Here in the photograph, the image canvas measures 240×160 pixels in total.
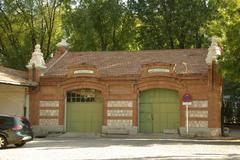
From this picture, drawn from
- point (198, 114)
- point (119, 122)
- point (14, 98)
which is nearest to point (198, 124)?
point (198, 114)

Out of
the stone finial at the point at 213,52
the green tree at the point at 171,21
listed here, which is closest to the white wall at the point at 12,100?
the stone finial at the point at 213,52

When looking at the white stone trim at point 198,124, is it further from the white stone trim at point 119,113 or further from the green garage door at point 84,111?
the green garage door at point 84,111

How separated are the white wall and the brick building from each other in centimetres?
98

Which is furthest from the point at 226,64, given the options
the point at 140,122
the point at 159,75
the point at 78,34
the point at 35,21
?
the point at 35,21

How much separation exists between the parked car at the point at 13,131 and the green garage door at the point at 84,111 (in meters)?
9.90

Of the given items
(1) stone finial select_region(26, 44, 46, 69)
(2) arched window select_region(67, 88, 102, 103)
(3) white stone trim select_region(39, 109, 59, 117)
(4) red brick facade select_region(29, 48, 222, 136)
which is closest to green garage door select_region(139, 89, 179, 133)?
(4) red brick facade select_region(29, 48, 222, 136)

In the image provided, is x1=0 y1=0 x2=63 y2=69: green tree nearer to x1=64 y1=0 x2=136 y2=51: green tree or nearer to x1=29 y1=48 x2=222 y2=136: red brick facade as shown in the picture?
x1=64 y1=0 x2=136 y2=51: green tree

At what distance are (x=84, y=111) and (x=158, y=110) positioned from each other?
17.4ft

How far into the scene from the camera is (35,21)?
49.8 metres

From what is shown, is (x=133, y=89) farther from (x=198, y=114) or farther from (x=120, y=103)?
(x=198, y=114)

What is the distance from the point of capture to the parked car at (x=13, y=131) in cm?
2208

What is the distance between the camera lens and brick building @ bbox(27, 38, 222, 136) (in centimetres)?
3016

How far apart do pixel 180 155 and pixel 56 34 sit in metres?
35.7

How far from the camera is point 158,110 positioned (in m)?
31.6
